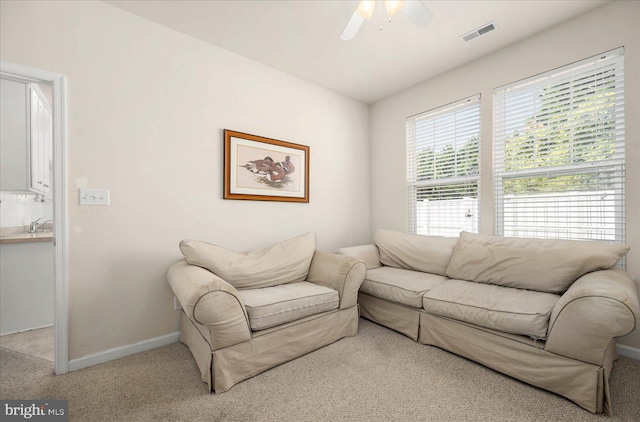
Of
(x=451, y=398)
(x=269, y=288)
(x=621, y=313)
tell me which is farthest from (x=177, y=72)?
(x=621, y=313)

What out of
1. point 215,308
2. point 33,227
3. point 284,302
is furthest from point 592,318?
point 33,227

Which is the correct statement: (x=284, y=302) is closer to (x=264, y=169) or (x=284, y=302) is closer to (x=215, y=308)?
(x=215, y=308)

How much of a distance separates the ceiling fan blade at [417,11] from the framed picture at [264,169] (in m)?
1.66

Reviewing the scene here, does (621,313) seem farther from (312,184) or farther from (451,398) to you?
(312,184)

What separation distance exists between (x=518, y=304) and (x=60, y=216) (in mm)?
3082

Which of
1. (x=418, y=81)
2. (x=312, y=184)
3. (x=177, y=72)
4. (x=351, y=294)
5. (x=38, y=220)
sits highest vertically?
(x=418, y=81)

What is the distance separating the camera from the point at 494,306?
71.8 inches

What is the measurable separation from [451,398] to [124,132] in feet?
9.28

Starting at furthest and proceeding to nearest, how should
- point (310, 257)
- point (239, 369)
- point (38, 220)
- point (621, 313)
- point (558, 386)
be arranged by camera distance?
point (38, 220) < point (310, 257) < point (239, 369) < point (558, 386) < point (621, 313)

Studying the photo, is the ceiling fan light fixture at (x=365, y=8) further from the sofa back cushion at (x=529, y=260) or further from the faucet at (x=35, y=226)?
the faucet at (x=35, y=226)

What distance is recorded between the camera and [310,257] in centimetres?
265

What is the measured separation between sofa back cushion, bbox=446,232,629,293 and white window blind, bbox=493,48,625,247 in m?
0.36

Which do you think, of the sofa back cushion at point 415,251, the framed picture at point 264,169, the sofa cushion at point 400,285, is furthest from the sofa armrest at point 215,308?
the sofa back cushion at point 415,251

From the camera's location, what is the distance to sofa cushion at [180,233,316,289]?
6.93 ft
